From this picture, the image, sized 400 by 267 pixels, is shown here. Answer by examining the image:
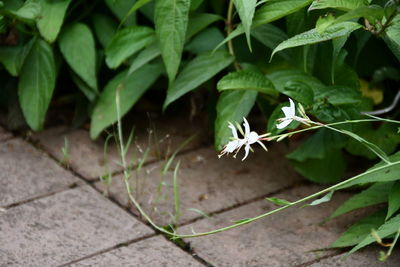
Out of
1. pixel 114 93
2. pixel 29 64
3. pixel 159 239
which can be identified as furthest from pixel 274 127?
pixel 29 64

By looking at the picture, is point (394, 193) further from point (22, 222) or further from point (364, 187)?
point (22, 222)

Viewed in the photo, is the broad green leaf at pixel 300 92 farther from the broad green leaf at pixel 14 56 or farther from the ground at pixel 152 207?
the broad green leaf at pixel 14 56

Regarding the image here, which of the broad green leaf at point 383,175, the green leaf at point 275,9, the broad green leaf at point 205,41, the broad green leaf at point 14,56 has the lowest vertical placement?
the broad green leaf at point 14,56

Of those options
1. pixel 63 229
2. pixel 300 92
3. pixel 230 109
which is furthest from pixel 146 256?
pixel 300 92

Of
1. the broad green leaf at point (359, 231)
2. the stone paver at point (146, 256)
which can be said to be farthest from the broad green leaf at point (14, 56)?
the broad green leaf at point (359, 231)

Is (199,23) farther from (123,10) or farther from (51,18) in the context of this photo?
(51,18)

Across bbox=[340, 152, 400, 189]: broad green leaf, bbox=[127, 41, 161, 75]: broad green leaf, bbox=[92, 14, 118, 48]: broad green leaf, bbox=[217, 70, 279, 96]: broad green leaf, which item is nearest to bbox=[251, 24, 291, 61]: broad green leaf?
bbox=[217, 70, 279, 96]: broad green leaf
